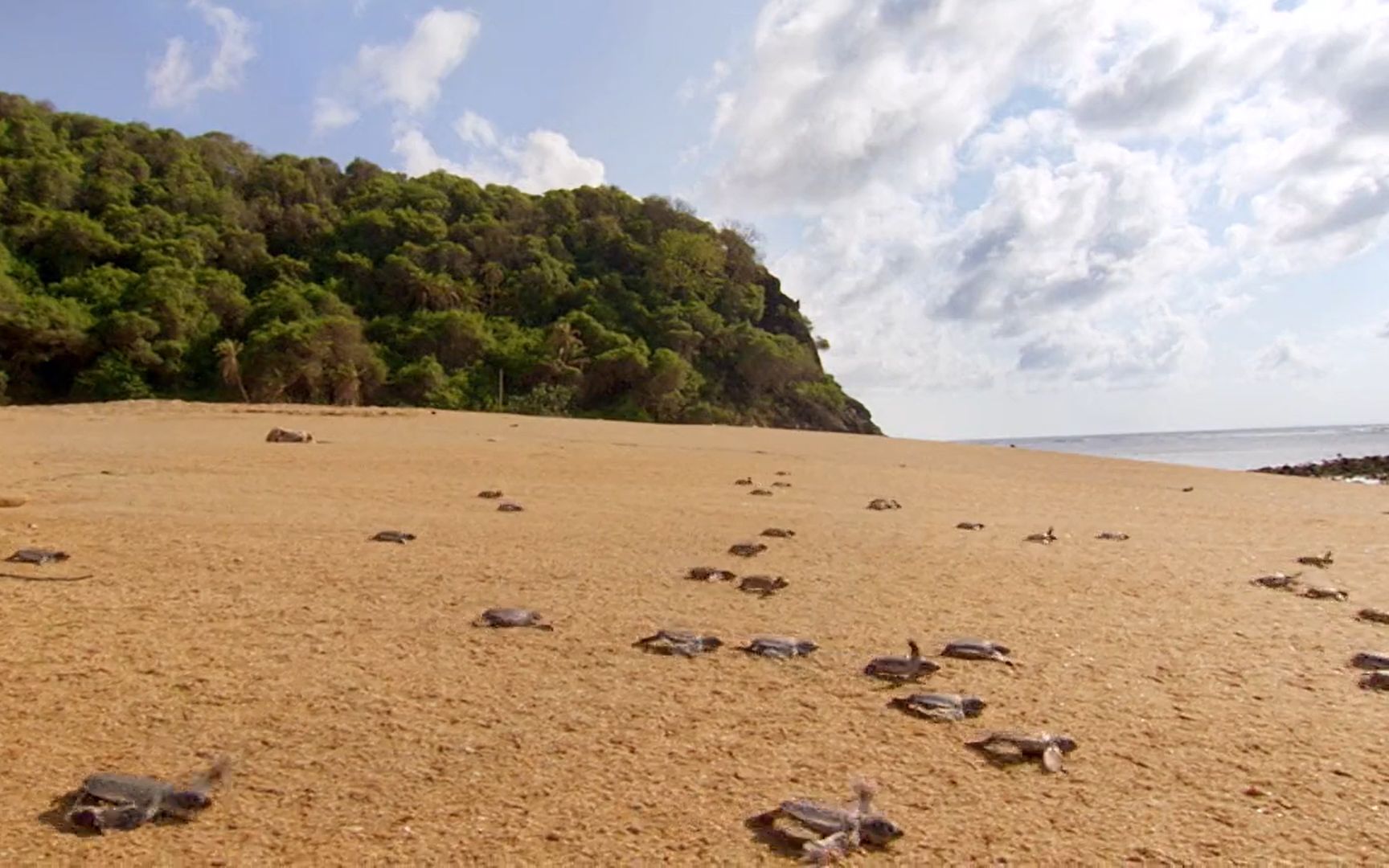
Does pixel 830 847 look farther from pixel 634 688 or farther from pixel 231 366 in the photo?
pixel 231 366

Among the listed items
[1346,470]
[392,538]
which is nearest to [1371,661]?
[392,538]

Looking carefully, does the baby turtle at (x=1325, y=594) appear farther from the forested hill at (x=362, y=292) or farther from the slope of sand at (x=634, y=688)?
the forested hill at (x=362, y=292)

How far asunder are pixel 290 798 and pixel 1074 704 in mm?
2948

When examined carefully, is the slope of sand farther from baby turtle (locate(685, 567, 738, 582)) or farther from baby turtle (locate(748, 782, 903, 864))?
baby turtle (locate(685, 567, 738, 582))

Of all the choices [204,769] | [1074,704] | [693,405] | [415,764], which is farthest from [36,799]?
[693,405]

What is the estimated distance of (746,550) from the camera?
695 cm

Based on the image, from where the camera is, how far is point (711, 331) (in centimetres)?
4888

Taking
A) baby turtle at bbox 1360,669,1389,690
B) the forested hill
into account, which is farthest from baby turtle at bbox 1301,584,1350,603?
the forested hill

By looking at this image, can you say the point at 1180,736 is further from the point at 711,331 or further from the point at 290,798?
the point at 711,331

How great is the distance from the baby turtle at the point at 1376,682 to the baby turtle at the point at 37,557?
23.1 feet

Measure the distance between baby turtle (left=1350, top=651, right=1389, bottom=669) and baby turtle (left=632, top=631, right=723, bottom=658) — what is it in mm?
3025

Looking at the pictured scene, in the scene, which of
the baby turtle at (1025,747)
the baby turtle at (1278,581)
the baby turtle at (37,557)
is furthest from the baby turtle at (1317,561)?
the baby turtle at (37,557)

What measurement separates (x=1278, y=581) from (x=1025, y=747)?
4.20 metres

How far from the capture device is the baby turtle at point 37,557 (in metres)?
5.56
